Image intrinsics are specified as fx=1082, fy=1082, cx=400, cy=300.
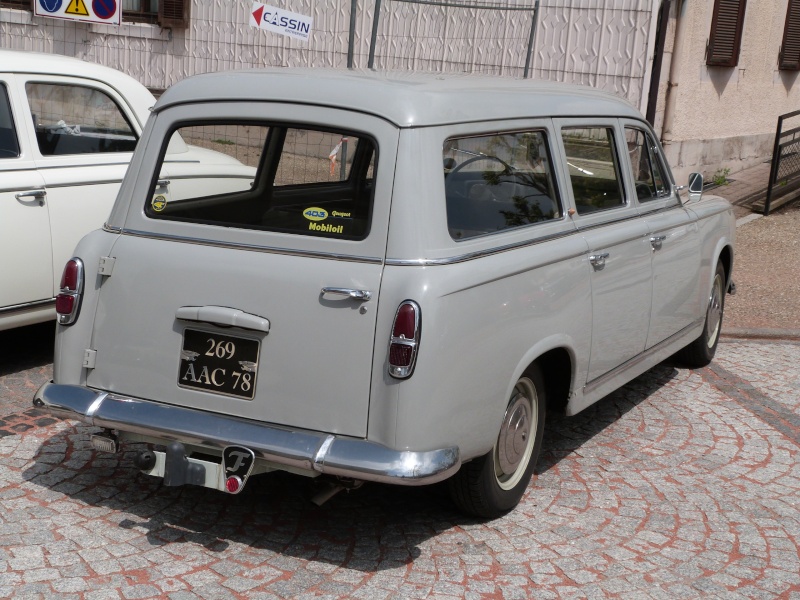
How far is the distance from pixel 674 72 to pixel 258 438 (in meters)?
10.8

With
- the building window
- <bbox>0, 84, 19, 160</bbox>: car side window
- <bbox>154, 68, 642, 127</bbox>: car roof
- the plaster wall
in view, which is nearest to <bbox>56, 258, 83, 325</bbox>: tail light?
<bbox>154, 68, 642, 127</bbox>: car roof

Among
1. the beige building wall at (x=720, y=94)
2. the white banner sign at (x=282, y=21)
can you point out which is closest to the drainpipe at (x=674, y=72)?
the beige building wall at (x=720, y=94)

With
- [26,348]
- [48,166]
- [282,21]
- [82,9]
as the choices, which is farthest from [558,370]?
[82,9]

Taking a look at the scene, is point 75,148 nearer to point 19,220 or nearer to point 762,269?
point 19,220

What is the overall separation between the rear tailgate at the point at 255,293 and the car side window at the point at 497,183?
34 cm

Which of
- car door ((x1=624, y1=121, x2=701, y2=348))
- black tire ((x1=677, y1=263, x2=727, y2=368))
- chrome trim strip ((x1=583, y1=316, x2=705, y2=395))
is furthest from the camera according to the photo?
black tire ((x1=677, y1=263, x2=727, y2=368))

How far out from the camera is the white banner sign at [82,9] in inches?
557

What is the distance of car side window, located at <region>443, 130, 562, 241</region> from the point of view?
4402 millimetres

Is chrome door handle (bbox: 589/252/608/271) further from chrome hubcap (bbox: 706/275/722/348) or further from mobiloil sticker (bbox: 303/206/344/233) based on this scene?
chrome hubcap (bbox: 706/275/722/348)

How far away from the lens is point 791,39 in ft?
55.4

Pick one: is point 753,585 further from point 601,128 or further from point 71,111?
point 71,111

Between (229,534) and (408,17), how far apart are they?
10.3 m

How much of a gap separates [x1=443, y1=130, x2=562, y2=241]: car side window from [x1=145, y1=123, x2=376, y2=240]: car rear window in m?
0.36

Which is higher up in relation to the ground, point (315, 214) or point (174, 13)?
point (174, 13)
